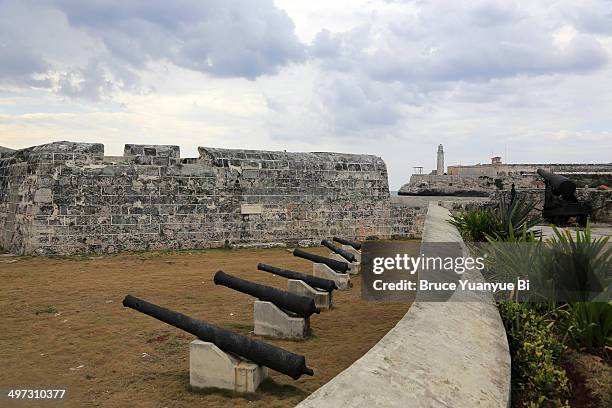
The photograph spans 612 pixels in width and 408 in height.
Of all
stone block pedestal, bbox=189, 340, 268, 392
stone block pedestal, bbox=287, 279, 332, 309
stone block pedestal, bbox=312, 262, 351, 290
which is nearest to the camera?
stone block pedestal, bbox=189, 340, 268, 392

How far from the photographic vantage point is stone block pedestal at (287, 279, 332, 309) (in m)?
6.48

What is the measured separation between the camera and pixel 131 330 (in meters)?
5.52

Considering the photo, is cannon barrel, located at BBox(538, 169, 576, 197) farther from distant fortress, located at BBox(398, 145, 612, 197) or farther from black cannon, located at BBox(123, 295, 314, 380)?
black cannon, located at BBox(123, 295, 314, 380)

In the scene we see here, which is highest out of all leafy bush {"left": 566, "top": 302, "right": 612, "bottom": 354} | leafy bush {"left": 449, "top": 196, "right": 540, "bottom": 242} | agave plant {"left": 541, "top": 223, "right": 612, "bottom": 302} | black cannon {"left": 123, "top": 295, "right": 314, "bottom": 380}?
leafy bush {"left": 449, "top": 196, "right": 540, "bottom": 242}

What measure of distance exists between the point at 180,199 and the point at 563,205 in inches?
397

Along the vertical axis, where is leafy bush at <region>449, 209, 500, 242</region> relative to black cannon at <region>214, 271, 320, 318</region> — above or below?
above

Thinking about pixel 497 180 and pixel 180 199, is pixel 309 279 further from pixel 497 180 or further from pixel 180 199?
pixel 497 180

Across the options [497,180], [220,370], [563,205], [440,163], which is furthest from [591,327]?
[440,163]

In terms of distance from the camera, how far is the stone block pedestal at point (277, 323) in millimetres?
5195

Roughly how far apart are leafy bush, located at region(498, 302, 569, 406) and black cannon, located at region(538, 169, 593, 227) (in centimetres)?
1055

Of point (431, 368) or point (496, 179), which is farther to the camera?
point (496, 179)

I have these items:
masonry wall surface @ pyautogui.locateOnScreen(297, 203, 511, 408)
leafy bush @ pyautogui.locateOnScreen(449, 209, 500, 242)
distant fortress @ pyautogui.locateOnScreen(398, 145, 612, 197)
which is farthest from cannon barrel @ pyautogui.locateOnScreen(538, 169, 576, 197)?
masonry wall surface @ pyautogui.locateOnScreen(297, 203, 511, 408)

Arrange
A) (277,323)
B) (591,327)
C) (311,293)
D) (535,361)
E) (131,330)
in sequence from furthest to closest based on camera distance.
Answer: (311,293) < (131,330) < (277,323) < (591,327) < (535,361)

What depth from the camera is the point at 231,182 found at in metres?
11.6
